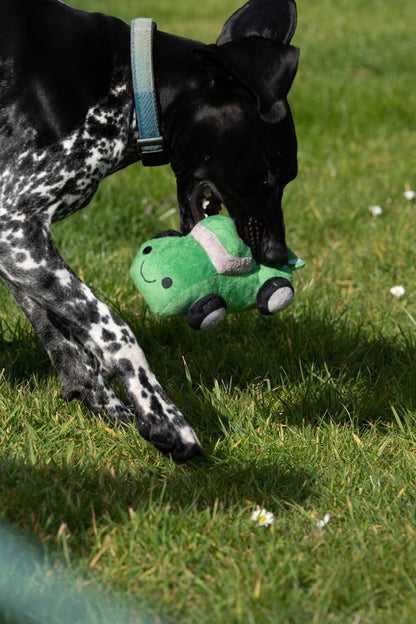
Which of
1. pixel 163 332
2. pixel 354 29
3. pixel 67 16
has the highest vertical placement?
pixel 67 16

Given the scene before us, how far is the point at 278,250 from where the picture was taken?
11.2 feet

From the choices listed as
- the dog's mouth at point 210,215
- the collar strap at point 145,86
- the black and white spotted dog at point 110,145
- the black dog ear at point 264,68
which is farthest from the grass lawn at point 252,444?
the black dog ear at point 264,68

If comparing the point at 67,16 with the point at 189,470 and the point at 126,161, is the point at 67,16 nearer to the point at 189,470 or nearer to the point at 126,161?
the point at 126,161

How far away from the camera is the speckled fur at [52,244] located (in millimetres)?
3080

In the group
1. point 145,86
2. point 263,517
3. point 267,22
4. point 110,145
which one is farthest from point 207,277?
point 267,22

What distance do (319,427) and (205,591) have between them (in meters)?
1.12

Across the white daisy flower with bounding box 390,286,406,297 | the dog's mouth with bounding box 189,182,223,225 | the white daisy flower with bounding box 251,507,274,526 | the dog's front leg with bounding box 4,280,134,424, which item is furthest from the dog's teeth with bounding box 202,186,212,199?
the white daisy flower with bounding box 390,286,406,297

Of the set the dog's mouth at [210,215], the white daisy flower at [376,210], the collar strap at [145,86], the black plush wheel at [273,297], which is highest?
the collar strap at [145,86]

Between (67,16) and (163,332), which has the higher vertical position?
(67,16)

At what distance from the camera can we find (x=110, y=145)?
3.27 m

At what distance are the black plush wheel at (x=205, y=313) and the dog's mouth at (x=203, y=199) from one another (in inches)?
20.9

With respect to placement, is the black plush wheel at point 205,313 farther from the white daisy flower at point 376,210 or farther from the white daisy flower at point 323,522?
the white daisy flower at point 376,210

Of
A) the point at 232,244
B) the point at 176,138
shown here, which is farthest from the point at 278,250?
the point at 176,138

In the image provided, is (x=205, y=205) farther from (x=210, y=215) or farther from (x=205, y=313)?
(x=205, y=313)
